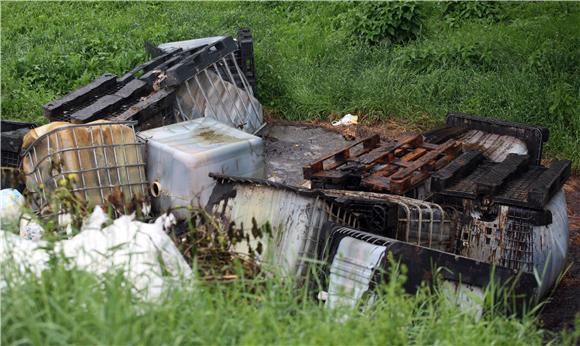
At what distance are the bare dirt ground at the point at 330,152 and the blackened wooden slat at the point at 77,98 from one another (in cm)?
154

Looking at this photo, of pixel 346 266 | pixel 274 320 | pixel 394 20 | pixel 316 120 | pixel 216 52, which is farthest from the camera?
pixel 394 20

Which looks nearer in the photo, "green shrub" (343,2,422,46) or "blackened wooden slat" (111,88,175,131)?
"blackened wooden slat" (111,88,175,131)

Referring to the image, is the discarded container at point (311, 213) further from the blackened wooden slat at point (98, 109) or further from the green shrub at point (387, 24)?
the green shrub at point (387, 24)

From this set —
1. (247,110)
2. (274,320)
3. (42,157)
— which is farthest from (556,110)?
(274,320)

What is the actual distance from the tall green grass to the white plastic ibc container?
6.25ft

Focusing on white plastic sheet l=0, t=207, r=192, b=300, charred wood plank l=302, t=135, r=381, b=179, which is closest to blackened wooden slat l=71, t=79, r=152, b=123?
charred wood plank l=302, t=135, r=381, b=179

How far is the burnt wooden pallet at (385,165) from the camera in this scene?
17.4 ft

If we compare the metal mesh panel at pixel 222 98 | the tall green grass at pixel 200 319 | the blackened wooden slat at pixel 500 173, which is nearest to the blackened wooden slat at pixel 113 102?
the metal mesh panel at pixel 222 98

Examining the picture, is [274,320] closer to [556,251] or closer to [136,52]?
[556,251]

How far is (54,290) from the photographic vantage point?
3295 millimetres

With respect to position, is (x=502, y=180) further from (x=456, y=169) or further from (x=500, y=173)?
(x=456, y=169)

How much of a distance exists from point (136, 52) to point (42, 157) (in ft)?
11.5

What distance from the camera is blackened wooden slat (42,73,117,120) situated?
249 inches

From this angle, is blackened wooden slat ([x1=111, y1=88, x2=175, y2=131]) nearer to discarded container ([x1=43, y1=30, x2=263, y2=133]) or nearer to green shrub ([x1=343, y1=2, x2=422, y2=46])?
discarded container ([x1=43, y1=30, x2=263, y2=133])
